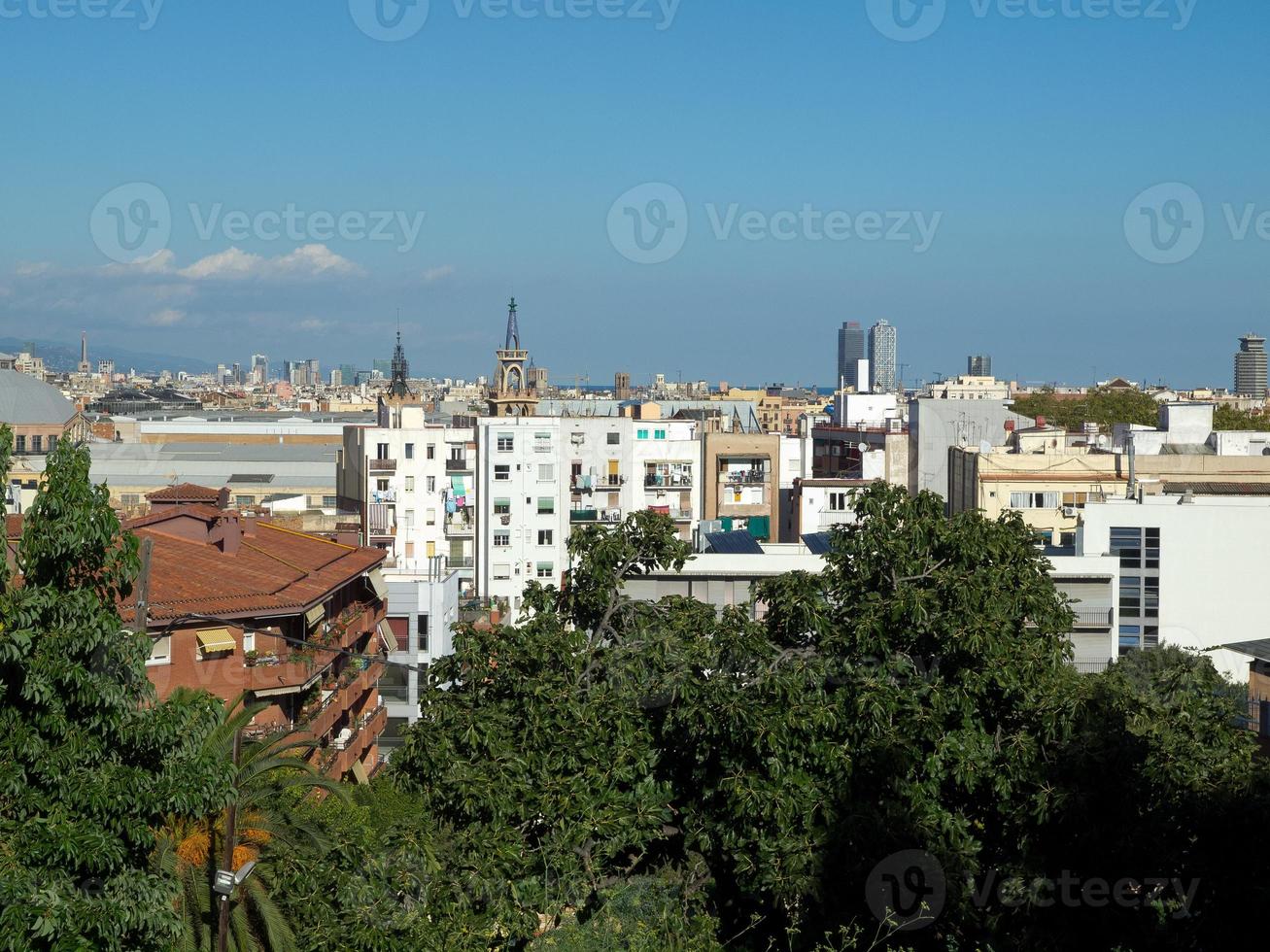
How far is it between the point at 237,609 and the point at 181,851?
21.8ft

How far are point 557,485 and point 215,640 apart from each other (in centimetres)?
3352

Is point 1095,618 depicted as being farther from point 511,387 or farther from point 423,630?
point 511,387

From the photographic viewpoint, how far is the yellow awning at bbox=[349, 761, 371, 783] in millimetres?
23688

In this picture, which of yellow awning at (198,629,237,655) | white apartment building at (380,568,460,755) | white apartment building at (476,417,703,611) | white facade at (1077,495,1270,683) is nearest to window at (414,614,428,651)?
white apartment building at (380,568,460,755)

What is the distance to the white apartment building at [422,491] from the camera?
51.2 metres

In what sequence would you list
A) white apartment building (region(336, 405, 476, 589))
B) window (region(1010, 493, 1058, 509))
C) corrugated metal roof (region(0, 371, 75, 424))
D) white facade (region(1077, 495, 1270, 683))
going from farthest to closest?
corrugated metal roof (region(0, 371, 75, 424))
white apartment building (region(336, 405, 476, 589))
window (region(1010, 493, 1058, 509))
white facade (region(1077, 495, 1270, 683))

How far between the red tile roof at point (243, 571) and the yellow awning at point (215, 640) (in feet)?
0.77

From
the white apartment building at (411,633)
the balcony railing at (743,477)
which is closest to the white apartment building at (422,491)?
the balcony railing at (743,477)

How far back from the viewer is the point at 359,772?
951 inches

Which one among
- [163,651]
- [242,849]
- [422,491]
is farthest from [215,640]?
[422,491]

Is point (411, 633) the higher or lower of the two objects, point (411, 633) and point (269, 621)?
the lower

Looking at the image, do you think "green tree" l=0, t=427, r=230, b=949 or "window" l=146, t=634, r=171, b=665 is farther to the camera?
"window" l=146, t=634, r=171, b=665

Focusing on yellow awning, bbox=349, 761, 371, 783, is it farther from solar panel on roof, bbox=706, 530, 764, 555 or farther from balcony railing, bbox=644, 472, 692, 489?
balcony railing, bbox=644, 472, 692, 489

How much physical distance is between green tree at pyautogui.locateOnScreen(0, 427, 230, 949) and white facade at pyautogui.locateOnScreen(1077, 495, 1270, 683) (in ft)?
88.1
